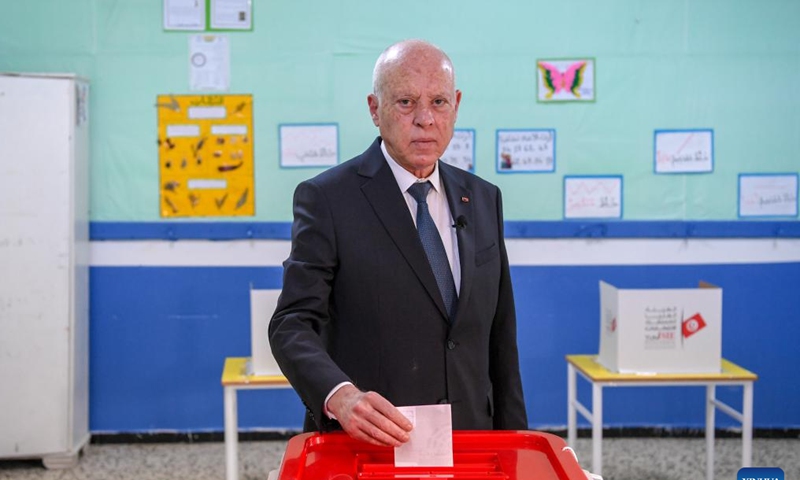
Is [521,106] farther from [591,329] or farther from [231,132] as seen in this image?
[231,132]

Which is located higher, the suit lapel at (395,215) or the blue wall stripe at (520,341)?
the suit lapel at (395,215)

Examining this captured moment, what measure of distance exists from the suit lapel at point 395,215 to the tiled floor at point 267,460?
2406 millimetres

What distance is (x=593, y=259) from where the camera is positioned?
4168mm

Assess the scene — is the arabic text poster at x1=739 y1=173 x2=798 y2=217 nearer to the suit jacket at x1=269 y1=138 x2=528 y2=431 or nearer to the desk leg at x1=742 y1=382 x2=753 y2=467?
the desk leg at x1=742 y1=382 x2=753 y2=467

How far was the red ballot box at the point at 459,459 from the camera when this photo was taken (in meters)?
1.21

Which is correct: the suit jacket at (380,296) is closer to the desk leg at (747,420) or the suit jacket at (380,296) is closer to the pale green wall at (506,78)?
the desk leg at (747,420)

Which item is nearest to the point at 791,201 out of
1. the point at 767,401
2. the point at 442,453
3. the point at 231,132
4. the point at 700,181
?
the point at 700,181

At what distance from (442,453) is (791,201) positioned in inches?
139

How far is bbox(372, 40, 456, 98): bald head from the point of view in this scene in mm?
1578

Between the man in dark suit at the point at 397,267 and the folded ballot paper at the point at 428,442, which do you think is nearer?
the folded ballot paper at the point at 428,442

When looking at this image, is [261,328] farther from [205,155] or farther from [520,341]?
[520,341]

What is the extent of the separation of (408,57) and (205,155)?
2.65m

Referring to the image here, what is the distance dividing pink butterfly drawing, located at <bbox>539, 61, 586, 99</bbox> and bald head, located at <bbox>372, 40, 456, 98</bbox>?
259 cm

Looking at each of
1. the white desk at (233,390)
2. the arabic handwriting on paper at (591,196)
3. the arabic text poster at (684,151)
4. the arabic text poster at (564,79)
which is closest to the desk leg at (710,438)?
the arabic handwriting on paper at (591,196)
